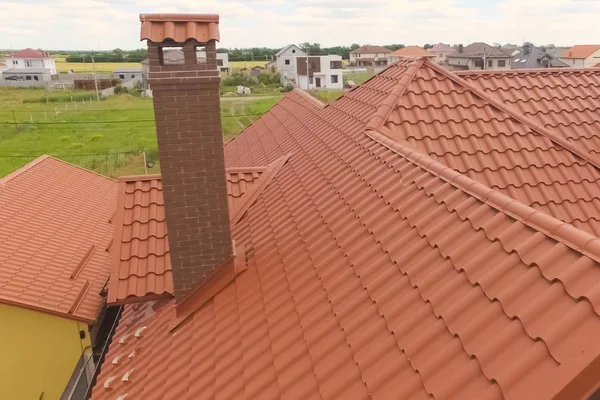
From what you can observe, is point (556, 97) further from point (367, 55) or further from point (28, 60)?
point (28, 60)

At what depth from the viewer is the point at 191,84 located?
16.2 feet

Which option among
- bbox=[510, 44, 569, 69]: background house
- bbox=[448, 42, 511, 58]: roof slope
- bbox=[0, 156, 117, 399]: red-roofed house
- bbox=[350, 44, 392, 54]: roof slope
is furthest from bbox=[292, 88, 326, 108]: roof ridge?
bbox=[350, 44, 392, 54]: roof slope

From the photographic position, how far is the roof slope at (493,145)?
5547 millimetres

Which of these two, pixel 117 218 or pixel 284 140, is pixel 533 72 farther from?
pixel 117 218

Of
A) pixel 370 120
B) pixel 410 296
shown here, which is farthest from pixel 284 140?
pixel 410 296

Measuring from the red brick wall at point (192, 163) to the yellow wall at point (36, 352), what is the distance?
17.5 feet

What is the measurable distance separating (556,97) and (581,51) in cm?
7969

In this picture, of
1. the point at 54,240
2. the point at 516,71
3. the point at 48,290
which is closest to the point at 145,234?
the point at 48,290

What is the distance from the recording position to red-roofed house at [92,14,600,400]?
2.76 metres

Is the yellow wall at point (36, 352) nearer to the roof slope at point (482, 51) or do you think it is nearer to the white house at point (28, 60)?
the roof slope at point (482, 51)

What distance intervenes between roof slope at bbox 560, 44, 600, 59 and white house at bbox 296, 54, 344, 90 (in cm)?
3661

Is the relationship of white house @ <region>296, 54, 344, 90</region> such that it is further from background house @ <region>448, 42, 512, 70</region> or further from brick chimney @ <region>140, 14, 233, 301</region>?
brick chimney @ <region>140, 14, 233, 301</region>

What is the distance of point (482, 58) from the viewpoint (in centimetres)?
6750

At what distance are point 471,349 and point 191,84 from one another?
3592 millimetres
